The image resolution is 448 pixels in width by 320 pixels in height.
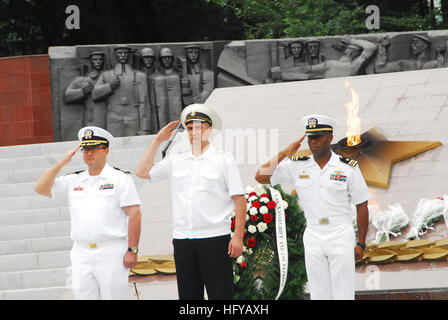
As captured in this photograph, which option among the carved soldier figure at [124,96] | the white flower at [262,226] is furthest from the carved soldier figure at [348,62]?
the white flower at [262,226]

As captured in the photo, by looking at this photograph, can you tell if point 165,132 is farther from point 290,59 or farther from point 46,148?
point 290,59

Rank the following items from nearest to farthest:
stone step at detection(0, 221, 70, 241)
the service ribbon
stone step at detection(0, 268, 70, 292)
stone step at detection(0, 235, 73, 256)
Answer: the service ribbon
stone step at detection(0, 268, 70, 292)
stone step at detection(0, 235, 73, 256)
stone step at detection(0, 221, 70, 241)

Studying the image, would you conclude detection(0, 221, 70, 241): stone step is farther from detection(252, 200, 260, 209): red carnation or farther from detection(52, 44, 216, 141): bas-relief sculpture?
detection(52, 44, 216, 141): bas-relief sculpture

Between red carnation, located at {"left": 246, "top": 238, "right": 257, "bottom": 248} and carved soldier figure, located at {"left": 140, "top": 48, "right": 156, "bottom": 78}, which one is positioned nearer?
red carnation, located at {"left": 246, "top": 238, "right": 257, "bottom": 248}

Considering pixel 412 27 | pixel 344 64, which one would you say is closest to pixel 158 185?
pixel 344 64

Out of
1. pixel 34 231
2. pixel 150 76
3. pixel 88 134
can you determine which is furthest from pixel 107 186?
pixel 150 76

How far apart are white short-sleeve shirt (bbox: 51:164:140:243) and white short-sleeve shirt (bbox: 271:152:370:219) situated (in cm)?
103

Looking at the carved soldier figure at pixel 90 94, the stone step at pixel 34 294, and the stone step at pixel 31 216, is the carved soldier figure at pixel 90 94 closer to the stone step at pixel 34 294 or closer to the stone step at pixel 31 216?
the stone step at pixel 31 216

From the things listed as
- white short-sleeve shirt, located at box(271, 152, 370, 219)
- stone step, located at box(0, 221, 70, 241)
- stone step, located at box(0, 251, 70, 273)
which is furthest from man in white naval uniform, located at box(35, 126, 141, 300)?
stone step, located at box(0, 221, 70, 241)

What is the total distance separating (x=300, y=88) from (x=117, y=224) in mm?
7340

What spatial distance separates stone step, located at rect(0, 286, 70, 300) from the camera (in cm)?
745

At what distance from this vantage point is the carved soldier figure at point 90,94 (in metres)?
13.3

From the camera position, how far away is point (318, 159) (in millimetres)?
5051

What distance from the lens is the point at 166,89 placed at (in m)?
13.5
